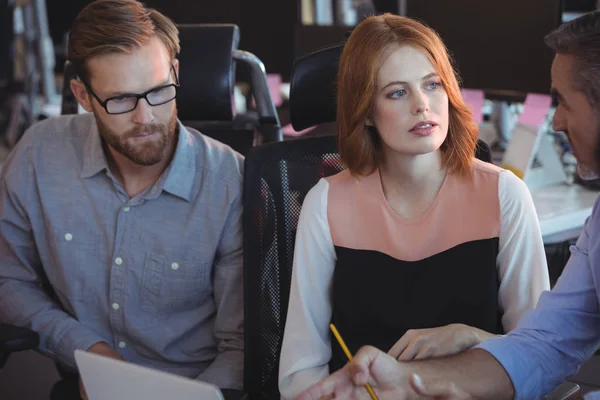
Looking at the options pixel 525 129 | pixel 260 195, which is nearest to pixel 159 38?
pixel 260 195

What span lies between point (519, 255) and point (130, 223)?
799mm

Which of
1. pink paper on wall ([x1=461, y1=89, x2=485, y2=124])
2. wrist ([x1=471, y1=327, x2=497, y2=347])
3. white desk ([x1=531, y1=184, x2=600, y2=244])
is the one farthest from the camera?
pink paper on wall ([x1=461, y1=89, x2=485, y2=124])

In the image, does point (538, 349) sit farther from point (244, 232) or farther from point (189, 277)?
point (189, 277)

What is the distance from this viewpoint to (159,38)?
1781 mm

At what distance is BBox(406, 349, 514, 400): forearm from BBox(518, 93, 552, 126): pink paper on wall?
127 cm

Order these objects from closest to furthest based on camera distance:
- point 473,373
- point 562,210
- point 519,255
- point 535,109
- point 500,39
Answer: point 473,373 → point 519,255 → point 562,210 → point 535,109 → point 500,39

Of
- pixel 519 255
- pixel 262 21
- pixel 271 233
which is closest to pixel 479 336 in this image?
pixel 519 255

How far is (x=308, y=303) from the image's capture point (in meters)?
1.61

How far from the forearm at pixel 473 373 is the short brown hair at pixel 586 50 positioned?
1.41 ft

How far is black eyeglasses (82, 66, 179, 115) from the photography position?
1.74 metres

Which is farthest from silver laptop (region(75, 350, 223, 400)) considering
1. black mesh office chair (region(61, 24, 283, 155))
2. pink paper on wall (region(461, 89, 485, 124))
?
pink paper on wall (region(461, 89, 485, 124))

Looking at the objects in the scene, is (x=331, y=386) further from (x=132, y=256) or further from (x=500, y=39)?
(x=500, y=39)

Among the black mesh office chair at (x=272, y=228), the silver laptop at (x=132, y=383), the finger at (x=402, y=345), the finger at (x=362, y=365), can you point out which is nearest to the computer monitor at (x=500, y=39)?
the black mesh office chair at (x=272, y=228)

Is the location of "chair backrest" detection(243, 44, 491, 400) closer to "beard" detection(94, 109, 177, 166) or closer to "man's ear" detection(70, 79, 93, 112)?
"beard" detection(94, 109, 177, 166)
